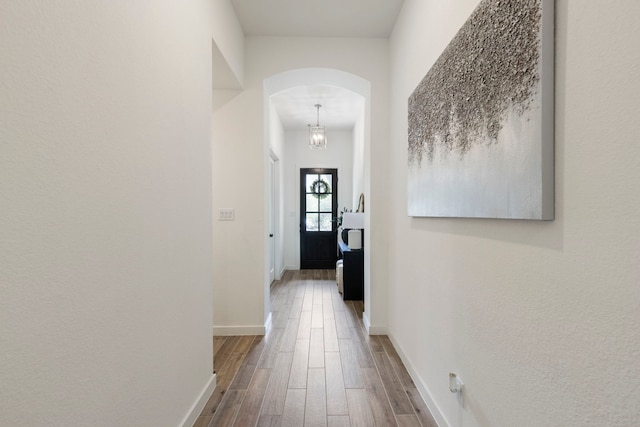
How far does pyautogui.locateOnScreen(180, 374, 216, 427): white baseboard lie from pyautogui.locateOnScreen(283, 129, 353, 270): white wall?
4788 mm

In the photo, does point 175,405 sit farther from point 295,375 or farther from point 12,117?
point 12,117

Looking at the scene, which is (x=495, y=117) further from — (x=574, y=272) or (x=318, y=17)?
(x=318, y=17)

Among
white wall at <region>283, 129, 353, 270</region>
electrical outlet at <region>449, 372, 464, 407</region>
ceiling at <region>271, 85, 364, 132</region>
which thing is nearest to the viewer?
electrical outlet at <region>449, 372, 464, 407</region>

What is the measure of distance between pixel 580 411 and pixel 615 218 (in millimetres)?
480

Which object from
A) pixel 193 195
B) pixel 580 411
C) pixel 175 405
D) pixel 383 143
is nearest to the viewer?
pixel 580 411

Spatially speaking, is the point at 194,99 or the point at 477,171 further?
the point at 194,99

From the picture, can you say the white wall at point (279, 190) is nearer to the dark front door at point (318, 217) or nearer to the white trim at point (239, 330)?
the dark front door at point (318, 217)

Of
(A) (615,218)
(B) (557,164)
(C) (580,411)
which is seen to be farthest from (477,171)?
(C) (580,411)

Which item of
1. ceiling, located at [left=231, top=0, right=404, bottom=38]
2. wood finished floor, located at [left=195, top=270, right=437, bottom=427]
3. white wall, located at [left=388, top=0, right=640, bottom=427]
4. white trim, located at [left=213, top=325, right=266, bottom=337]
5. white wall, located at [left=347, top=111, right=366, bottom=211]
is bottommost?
wood finished floor, located at [left=195, top=270, right=437, bottom=427]

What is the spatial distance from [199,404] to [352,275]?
281 centimetres

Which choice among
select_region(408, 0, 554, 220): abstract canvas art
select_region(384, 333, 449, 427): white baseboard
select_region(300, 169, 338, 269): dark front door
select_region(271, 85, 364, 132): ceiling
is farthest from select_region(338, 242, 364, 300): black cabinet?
select_region(408, 0, 554, 220): abstract canvas art

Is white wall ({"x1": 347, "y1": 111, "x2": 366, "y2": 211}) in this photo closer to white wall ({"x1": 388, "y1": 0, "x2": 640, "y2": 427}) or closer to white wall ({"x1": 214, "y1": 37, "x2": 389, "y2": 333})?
white wall ({"x1": 214, "y1": 37, "x2": 389, "y2": 333})

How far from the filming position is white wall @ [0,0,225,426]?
2.53ft

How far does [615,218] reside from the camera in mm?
737
